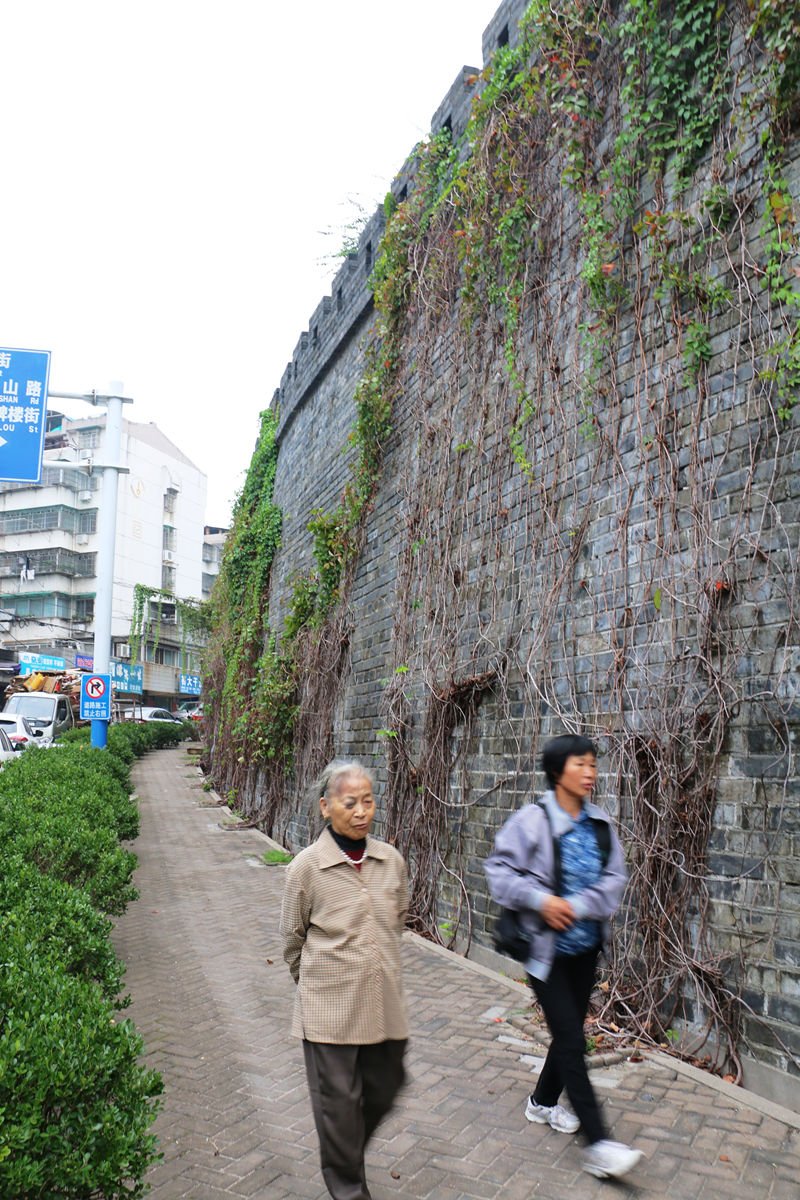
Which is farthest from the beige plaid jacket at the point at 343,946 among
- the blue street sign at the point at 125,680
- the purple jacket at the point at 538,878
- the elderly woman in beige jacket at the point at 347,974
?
the blue street sign at the point at 125,680

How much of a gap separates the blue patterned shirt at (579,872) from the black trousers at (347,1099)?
756 mm

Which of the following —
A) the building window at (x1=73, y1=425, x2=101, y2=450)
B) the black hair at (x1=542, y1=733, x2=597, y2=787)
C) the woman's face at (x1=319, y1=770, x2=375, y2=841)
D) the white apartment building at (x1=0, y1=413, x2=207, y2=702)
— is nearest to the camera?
the woman's face at (x1=319, y1=770, x2=375, y2=841)

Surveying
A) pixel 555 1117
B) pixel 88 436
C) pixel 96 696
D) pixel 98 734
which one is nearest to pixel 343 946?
pixel 555 1117

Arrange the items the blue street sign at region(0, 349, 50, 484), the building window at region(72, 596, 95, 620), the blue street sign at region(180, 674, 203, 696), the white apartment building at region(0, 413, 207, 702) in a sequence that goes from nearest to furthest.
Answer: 1. the blue street sign at region(0, 349, 50, 484)
2. the blue street sign at region(180, 674, 203, 696)
3. the white apartment building at region(0, 413, 207, 702)
4. the building window at region(72, 596, 95, 620)

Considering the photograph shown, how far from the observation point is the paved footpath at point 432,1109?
3.12m

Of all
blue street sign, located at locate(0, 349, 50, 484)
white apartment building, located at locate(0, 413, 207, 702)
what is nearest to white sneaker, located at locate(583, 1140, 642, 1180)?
blue street sign, located at locate(0, 349, 50, 484)

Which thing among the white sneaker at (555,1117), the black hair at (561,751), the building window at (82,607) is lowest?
the white sneaker at (555,1117)

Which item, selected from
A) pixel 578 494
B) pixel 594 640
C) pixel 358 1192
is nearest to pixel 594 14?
pixel 578 494

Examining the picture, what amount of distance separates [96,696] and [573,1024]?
11001mm

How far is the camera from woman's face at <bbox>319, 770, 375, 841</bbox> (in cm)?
286

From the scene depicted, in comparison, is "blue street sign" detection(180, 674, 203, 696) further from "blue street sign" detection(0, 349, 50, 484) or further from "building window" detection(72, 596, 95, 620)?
"blue street sign" detection(0, 349, 50, 484)

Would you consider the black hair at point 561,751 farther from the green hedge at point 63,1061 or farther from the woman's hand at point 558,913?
the green hedge at point 63,1061

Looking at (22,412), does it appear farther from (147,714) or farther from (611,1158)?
(147,714)

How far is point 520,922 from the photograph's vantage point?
3.24 metres
